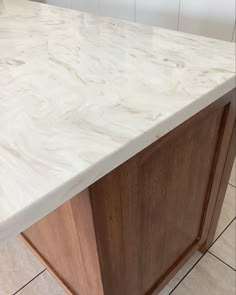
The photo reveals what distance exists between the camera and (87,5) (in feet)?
5.16

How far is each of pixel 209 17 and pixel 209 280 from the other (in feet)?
3.47

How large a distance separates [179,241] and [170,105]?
616mm

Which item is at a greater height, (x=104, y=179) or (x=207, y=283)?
(x=104, y=179)

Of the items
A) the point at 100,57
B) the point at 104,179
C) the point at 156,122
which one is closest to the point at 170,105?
the point at 156,122

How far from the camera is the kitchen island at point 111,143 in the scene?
15.9 inches

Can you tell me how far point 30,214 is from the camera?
1.14 ft

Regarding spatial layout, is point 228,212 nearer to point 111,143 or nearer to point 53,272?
point 53,272

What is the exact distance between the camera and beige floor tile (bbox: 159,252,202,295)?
109 centimetres

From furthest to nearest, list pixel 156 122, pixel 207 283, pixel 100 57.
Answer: pixel 207 283 → pixel 100 57 → pixel 156 122

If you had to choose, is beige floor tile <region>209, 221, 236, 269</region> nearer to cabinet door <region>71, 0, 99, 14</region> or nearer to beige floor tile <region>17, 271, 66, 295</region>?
beige floor tile <region>17, 271, 66, 295</region>

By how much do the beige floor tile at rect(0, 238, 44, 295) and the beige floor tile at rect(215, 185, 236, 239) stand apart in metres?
0.85

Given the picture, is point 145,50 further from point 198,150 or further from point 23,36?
point 23,36

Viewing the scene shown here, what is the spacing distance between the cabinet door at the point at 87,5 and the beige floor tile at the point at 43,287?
1386mm

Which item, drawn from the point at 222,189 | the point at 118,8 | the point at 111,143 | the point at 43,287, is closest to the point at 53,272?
the point at 43,287
